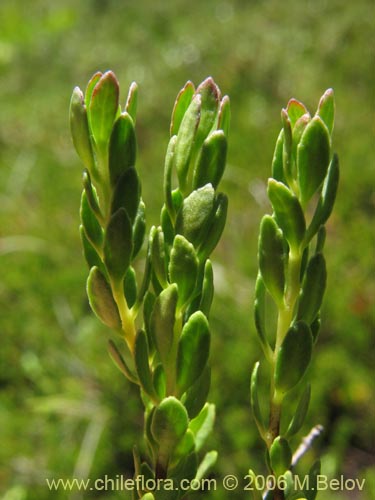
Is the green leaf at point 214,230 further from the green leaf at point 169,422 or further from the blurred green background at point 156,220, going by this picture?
the blurred green background at point 156,220

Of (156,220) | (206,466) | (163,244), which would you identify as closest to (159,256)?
(163,244)

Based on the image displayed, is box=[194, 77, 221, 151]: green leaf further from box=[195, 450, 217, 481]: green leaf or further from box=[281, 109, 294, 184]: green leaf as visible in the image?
box=[195, 450, 217, 481]: green leaf

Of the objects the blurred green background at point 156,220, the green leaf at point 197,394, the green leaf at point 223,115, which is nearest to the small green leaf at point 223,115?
the green leaf at point 223,115

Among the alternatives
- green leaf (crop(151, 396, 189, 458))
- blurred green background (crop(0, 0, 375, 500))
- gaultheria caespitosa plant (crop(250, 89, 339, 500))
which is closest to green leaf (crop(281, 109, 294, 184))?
gaultheria caespitosa plant (crop(250, 89, 339, 500))

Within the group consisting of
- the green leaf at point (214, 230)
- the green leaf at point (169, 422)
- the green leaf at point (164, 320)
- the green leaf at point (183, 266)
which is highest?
the green leaf at point (214, 230)

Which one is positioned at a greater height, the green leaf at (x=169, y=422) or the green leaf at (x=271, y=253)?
the green leaf at (x=271, y=253)

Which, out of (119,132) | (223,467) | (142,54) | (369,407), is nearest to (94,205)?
(119,132)

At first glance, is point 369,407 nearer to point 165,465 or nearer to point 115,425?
point 115,425
